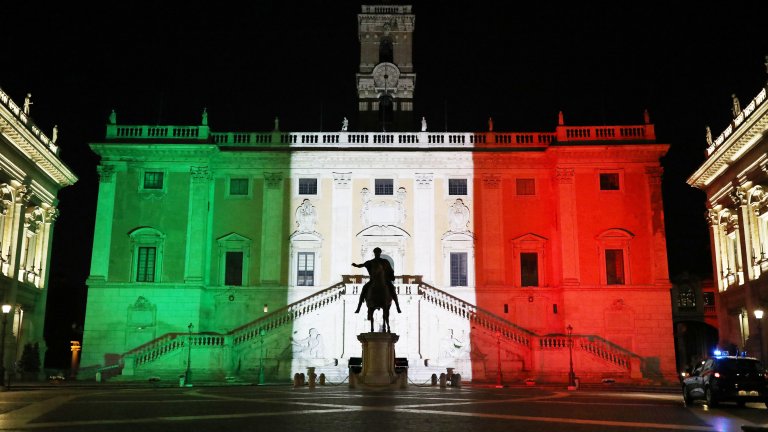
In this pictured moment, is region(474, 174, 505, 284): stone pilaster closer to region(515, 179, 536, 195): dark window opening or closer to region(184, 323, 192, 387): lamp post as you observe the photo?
region(515, 179, 536, 195): dark window opening

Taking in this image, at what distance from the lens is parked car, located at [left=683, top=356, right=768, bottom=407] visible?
20.0 metres

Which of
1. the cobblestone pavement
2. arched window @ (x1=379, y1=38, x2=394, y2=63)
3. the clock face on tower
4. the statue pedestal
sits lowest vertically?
the cobblestone pavement

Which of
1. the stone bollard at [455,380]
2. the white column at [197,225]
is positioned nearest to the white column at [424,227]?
the white column at [197,225]

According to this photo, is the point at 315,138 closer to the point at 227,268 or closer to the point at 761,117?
the point at 227,268

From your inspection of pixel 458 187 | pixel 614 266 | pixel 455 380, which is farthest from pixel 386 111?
pixel 455 380

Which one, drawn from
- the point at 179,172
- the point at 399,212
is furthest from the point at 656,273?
the point at 179,172

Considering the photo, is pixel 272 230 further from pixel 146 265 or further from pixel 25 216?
pixel 25 216

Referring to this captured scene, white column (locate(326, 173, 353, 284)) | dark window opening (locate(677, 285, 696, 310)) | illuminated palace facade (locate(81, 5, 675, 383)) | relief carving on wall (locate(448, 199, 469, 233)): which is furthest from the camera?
dark window opening (locate(677, 285, 696, 310))

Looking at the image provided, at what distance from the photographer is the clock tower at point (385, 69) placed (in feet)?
179

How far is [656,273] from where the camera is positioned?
43.9m

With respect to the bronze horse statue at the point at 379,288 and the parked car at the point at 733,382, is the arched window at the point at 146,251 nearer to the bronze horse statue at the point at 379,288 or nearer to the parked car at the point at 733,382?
the bronze horse statue at the point at 379,288

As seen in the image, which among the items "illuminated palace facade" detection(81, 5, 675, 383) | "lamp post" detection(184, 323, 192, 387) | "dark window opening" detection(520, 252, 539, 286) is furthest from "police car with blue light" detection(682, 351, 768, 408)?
"dark window opening" detection(520, 252, 539, 286)

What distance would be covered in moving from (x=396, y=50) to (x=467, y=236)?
56.6ft

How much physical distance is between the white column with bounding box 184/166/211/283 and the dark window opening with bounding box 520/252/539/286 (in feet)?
61.8
